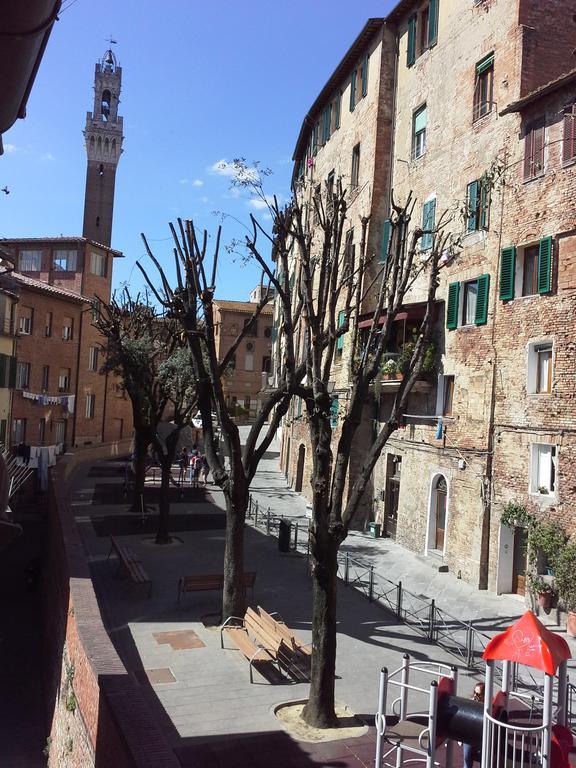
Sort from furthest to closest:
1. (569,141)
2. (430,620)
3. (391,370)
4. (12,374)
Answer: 1. (12,374)
2. (391,370)
3. (569,141)
4. (430,620)

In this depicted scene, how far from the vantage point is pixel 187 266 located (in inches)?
590

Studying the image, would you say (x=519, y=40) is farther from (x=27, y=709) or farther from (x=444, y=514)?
(x=27, y=709)

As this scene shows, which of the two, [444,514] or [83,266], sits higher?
[83,266]

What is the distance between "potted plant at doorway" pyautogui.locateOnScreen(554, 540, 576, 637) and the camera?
14961mm

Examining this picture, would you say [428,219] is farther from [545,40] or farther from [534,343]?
[534,343]

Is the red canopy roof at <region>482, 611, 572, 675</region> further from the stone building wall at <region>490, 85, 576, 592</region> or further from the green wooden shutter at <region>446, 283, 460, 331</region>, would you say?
the green wooden shutter at <region>446, 283, 460, 331</region>

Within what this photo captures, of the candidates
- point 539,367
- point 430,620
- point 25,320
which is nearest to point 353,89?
→ point 539,367

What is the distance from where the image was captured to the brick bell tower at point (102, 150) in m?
80.2

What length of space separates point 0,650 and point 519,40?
70.9 ft

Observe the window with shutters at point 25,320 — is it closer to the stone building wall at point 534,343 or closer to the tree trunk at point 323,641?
the stone building wall at point 534,343

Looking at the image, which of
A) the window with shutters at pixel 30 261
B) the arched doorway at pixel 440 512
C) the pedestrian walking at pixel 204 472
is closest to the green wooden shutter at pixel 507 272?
the arched doorway at pixel 440 512

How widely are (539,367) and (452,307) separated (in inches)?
167

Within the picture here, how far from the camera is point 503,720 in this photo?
7340 mm

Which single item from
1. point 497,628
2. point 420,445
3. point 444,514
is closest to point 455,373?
point 420,445
